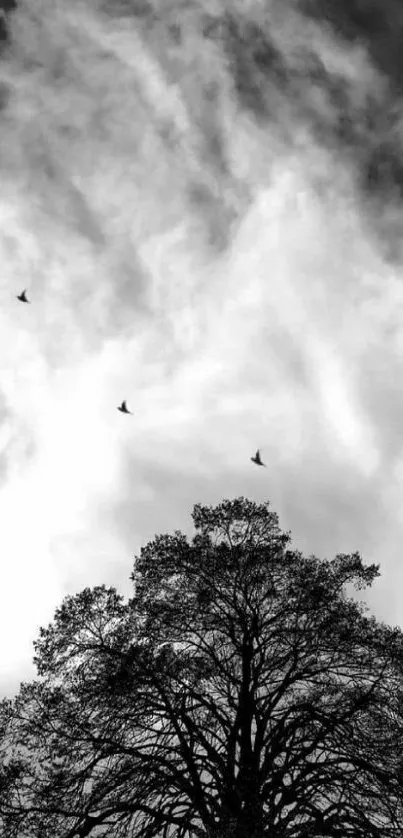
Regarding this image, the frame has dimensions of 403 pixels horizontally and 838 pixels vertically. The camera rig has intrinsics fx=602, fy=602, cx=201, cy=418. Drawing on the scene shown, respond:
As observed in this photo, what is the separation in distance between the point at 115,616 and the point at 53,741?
3.37 m

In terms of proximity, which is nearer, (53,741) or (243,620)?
(53,741)

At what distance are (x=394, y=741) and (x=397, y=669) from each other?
1750mm

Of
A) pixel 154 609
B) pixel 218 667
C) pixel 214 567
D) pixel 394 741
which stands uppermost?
pixel 214 567

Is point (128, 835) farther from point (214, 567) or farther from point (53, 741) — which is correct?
point (214, 567)

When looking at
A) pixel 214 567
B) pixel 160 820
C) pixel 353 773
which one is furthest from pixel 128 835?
pixel 214 567

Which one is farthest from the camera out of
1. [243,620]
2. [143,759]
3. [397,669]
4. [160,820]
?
[243,620]

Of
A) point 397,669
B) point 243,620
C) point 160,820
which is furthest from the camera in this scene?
point 243,620

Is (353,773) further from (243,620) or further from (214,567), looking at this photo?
(214,567)

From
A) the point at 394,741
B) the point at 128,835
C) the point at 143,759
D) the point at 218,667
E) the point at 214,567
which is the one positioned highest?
the point at 214,567

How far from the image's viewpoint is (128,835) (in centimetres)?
1456

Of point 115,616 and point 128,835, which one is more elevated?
point 115,616

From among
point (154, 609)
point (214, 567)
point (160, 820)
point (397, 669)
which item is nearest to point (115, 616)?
point (154, 609)

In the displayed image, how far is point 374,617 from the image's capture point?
17094 millimetres

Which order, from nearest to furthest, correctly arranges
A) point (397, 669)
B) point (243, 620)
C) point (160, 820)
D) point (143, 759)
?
1. point (160, 820)
2. point (143, 759)
3. point (397, 669)
4. point (243, 620)
